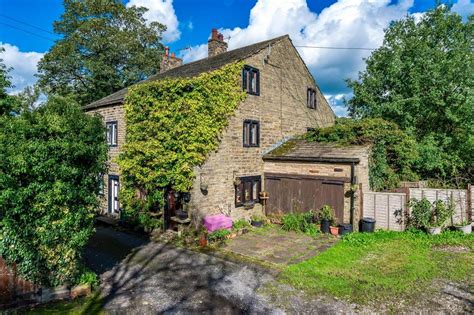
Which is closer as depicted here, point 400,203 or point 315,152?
point 400,203

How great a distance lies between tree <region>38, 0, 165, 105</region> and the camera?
2959 centimetres

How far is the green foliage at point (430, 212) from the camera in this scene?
11836 millimetres

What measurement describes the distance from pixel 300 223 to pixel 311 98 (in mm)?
10029

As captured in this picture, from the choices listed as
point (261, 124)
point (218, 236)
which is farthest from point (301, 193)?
point (218, 236)

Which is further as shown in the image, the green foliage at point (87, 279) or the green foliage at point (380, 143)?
the green foliage at point (380, 143)

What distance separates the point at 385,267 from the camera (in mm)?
8992

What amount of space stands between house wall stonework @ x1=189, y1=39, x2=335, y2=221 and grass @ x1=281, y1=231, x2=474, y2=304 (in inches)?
205

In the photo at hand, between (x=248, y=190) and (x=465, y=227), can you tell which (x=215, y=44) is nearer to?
(x=248, y=190)

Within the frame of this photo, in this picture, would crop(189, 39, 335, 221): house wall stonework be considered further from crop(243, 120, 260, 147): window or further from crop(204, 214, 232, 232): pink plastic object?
crop(204, 214, 232, 232): pink plastic object

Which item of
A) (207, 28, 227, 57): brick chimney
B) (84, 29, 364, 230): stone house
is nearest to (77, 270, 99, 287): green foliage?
(84, 29, 364, 230): stone house

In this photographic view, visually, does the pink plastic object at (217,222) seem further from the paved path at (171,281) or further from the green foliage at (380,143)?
the green foliage at (380,143)

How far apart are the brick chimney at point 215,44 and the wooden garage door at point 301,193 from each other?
952 cm

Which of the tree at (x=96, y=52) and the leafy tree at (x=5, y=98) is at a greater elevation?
the tree at (x=96, y=52)

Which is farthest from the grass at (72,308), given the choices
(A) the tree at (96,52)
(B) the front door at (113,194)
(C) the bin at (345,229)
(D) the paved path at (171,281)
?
(A) the tree at (96,52)
